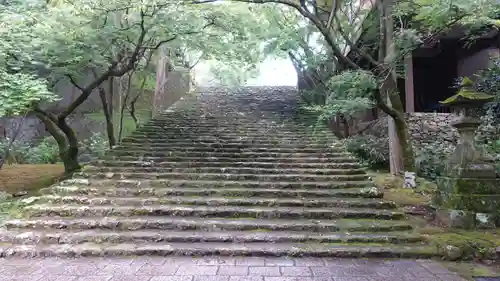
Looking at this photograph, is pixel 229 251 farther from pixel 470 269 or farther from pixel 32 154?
pixel 32 154

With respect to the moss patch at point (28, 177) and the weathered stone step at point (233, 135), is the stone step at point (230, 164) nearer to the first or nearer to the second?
the weathered stone step at point (233, 135)

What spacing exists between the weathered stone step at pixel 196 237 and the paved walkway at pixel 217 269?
1.42ft

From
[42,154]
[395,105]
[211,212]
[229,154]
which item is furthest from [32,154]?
[395,105]

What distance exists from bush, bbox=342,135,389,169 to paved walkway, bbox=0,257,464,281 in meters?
5.49

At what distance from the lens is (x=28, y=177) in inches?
348

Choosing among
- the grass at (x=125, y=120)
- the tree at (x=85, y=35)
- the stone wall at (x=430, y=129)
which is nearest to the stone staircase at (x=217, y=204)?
the tree at (x=85, y=35)

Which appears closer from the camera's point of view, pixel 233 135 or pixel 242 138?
pixel 242 138

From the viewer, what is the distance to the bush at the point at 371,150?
30.4 ft

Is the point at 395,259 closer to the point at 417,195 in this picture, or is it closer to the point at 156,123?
the point at 417,195

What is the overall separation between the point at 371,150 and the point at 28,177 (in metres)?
8.67

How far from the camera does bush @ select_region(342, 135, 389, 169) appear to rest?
30.4 ft

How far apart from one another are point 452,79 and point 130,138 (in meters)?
10.7

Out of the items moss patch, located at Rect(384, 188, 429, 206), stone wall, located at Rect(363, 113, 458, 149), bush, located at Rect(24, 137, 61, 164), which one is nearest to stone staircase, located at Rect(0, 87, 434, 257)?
moss patch, located at Rect(384, 188, 429, 206)

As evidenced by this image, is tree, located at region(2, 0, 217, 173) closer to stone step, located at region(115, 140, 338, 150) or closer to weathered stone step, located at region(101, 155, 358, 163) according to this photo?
stone step, located at region(115, 140, 338, 150)
